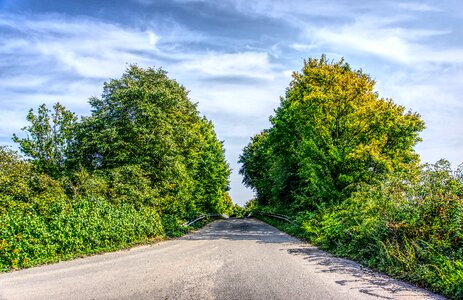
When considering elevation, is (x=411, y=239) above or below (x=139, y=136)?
below

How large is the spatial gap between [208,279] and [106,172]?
49.0 ft

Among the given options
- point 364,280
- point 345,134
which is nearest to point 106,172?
point 345,134

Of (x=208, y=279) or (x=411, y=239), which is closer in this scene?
(x=208, y=279)

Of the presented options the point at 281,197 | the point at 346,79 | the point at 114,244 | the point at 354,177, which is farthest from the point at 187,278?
the point at 281,197

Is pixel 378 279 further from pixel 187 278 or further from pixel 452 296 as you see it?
pixel 187 278

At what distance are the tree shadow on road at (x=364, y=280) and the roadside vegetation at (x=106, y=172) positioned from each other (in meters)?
8.26

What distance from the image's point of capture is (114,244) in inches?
579

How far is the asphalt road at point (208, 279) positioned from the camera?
262 inches

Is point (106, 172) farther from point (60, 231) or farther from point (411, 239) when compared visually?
point (411, 239)

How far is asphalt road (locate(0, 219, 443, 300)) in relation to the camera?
21.8 ft

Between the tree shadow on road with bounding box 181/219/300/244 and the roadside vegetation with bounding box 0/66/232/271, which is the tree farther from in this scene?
the tree shadow on road with bounding box 181/219/300/244

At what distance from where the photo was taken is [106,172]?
21.1m

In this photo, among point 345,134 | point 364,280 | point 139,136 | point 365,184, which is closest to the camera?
point 364,280

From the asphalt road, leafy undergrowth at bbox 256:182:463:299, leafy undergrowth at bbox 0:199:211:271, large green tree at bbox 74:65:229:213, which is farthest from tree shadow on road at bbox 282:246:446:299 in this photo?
large green tree at bbox 74:65:229:213
